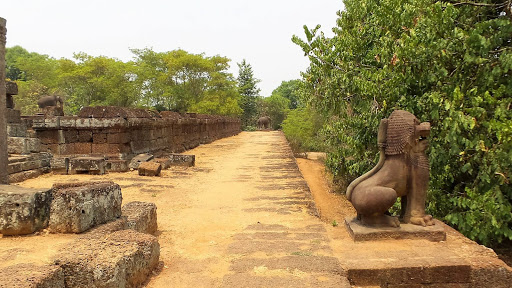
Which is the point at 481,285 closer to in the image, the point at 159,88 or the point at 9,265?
the point at 9,265

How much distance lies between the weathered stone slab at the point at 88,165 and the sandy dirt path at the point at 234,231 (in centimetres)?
20

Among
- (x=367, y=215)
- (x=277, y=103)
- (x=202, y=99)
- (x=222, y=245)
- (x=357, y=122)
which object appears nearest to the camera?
(x=222, y=245)

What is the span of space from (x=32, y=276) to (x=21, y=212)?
1.07 m

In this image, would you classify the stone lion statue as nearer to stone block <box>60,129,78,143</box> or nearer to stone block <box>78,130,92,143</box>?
stone block <box>78,130,92,143</box>

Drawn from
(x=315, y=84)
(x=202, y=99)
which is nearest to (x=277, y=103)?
(x=202, y=99)

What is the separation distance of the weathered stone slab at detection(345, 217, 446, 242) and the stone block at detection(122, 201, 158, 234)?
206 cm

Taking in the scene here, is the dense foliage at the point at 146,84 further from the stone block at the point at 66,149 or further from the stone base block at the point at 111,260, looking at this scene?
the stone base block at the point at 111,260

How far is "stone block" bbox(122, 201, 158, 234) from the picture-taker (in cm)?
334

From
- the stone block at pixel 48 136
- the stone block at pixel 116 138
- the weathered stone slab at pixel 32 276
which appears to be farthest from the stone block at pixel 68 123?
the weathered stone slab at pixel 32 276

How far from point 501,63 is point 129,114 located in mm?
7034

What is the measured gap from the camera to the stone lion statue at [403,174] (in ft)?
11.8

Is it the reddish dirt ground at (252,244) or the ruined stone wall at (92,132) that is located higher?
the ruined stone wall at (92,132)

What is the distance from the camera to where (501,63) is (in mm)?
4449

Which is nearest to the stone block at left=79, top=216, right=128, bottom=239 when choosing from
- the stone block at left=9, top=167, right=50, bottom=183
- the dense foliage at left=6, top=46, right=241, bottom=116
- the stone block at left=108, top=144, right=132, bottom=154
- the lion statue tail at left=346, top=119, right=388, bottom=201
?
the lion statue tail at left=346, top=119, right=388, bottom=201
